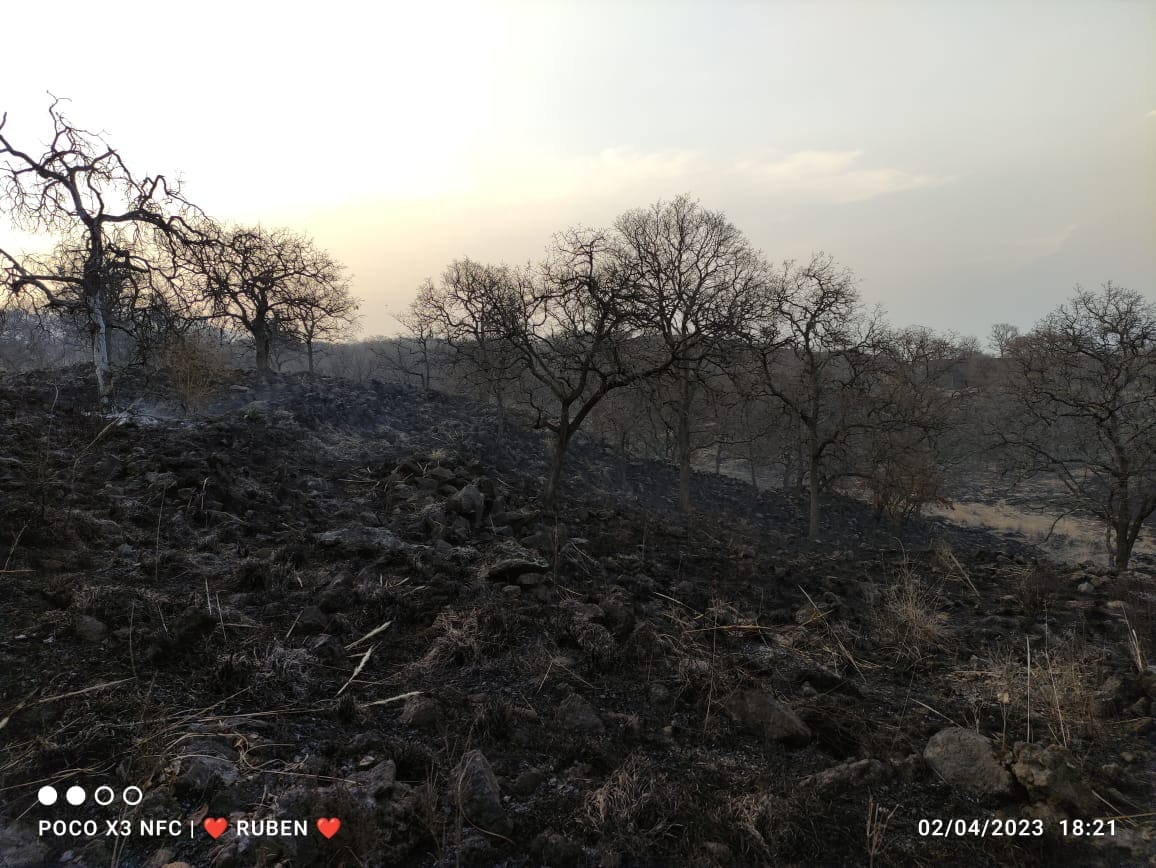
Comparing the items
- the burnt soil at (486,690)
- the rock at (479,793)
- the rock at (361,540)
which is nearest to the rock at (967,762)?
the burnt soil at (486,690)

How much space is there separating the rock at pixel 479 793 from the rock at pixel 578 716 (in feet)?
2.44

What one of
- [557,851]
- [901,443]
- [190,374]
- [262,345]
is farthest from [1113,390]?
[262,345]

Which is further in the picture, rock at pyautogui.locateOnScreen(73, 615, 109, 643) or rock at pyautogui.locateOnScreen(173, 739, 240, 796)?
rock at pyautogui.locateOnScreen(73, 615, 109, 643)

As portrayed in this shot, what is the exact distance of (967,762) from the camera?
3.58m

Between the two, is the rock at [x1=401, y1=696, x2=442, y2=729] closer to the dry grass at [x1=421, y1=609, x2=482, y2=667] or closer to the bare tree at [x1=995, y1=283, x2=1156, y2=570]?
the dry grass at [x1=421, y1=609, x2=482, y2=667]

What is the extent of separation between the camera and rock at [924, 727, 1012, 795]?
3.42m

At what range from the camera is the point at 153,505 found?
680 centimetres

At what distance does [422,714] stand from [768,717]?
2.40 m

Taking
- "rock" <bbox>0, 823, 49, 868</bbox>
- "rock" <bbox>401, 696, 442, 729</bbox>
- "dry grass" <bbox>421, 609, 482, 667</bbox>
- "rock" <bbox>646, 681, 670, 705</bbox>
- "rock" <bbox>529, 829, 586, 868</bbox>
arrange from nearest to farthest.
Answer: "rock" <bbox>0, 823, 49, 868</bbox> → "rock" <bbox>529, 829, 586, 868</bbox> → "rock" <bbox>401, 696, 442, 729</bbox> → "rock" <bbox>646, 681, 670, 705</bbox> → "dry grass" <bbox>421, 609, 482, 667</bbox>

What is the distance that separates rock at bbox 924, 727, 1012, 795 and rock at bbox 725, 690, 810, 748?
2.65 ft

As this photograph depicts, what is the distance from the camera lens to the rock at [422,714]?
3.62 metres

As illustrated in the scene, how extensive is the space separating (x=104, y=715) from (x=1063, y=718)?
6.39m

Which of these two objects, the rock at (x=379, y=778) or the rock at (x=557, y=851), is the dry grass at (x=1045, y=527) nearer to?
the rock at (x=557, y=851)

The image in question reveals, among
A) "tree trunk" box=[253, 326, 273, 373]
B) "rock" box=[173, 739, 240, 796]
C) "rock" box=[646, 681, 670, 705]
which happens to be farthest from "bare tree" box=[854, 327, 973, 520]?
"tree trunk" box=[253, 326, 273, 373]
